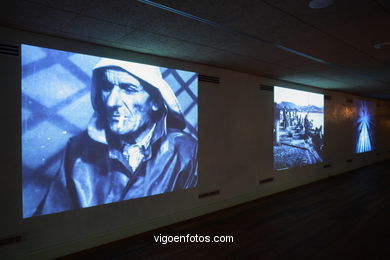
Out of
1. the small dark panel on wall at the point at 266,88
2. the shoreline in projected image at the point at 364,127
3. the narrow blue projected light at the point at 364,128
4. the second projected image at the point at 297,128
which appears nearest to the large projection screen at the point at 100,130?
the small dark panel on wall at the point at 266,88

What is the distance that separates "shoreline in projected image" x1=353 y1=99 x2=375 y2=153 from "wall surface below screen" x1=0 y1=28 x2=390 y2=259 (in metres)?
2.10

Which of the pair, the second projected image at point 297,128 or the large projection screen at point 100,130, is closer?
the large projection screen at point 100,130

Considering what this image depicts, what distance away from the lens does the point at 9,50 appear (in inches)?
103

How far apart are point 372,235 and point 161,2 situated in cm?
408

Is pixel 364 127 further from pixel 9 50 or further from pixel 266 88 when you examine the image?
pixel 9 50

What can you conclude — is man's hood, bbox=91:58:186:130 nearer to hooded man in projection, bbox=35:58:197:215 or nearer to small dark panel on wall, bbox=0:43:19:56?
hooded man in projection, bbox=35:58:197:215

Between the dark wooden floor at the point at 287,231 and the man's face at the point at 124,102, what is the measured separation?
1587 mm

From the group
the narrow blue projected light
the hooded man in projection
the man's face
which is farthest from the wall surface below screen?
the narrow blue projected light

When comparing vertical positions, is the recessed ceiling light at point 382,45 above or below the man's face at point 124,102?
above

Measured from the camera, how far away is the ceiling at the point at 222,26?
7.04 feet

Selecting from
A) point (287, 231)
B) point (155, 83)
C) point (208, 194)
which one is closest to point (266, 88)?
point (208, 194)

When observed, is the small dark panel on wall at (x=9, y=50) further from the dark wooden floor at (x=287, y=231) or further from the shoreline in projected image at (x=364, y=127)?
the shoreline in projected image at (x=364, y=127)

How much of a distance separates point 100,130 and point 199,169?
1.82 m

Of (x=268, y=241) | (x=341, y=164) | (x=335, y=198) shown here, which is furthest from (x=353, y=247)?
(x=341, y=164)
